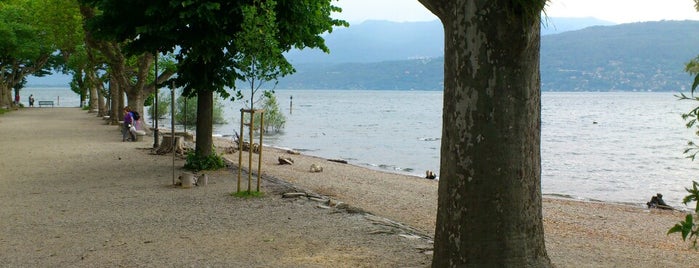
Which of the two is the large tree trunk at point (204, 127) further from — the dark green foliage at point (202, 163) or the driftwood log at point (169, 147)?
the driftwood log at point (169, 147)

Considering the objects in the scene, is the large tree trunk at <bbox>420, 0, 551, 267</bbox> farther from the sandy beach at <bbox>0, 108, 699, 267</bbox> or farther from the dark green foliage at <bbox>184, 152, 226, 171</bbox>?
the dark green foliage at <bbox>184, 152, 226, 171</bbox>

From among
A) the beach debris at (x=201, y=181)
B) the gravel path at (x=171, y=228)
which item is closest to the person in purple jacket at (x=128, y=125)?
the gravel path at (x=171, y=228)

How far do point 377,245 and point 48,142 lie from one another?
21887 mm

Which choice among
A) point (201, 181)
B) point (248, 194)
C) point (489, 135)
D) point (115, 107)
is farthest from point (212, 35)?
point (115, 107)

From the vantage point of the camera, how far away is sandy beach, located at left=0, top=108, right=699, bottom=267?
25.9 feet

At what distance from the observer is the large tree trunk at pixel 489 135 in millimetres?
5629

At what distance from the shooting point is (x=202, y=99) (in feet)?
55.9

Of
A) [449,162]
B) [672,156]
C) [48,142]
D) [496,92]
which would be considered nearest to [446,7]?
[496,92]

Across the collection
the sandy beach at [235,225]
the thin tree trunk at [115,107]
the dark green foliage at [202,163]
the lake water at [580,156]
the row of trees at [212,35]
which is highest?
the row of trees at [212,35]

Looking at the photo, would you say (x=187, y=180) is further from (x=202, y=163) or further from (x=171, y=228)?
(x=171, y=228)

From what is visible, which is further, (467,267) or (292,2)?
(292,2)

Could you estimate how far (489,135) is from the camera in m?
5.70

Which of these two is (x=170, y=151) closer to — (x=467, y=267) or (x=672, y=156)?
(x=467, y=267)

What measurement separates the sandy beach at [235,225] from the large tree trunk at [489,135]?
54.5 inches
